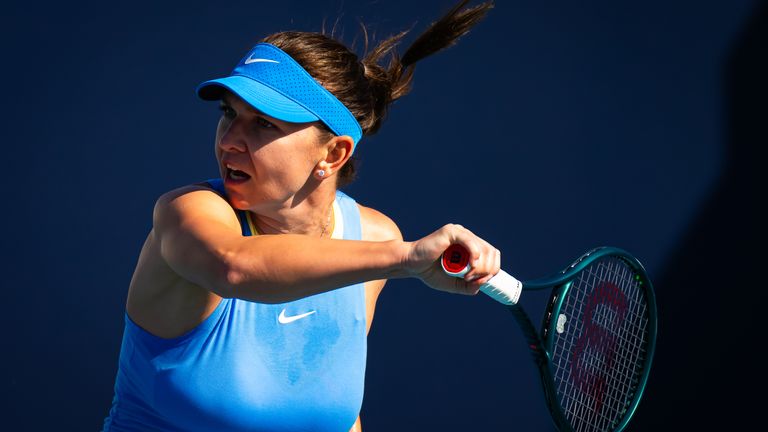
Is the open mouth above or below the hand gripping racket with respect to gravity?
above

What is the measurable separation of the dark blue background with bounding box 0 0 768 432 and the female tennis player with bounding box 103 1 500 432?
5.30ft

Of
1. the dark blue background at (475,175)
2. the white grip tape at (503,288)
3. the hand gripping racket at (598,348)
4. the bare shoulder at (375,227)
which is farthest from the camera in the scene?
the dark blue background at (475,175)

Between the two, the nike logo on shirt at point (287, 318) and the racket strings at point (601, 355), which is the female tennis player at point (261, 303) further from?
the racket strings at point (601, 355)

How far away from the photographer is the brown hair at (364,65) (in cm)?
183

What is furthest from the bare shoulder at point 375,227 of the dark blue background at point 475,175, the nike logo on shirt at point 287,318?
the dark blue background at point 475,175

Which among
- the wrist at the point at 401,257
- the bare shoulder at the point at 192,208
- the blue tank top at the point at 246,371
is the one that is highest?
the bare shoulder at the point at 192,208

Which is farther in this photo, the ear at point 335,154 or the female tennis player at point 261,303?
the ear at point 335,154

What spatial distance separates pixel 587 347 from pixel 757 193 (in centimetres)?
183

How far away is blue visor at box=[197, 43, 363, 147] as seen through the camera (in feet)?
5.56

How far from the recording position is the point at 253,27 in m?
3.56

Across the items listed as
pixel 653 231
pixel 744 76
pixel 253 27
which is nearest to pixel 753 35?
pixel 744 76

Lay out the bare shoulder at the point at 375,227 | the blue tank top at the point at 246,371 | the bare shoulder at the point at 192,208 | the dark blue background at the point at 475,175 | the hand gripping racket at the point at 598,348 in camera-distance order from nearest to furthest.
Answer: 1. the bare shoulder at the point at 192,208
2. the blue tank top at the point at 246,371
3. the hand gripping racket at the point at 598,348
4. the bare shoulder at the point at 375,227
5. the dark blue background at the point at 475,175

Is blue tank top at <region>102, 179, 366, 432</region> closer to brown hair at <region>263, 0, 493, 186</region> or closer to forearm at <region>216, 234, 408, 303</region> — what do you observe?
brown hair at <region>263, 0, 493, 186</region>

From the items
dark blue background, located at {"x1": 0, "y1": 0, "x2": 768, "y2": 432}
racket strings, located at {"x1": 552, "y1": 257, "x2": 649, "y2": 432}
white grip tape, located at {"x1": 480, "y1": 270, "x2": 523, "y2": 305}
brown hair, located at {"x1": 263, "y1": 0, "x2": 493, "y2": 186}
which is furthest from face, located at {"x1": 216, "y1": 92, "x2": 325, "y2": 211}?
dark blue background, located at {"x1": 0, "y1": 0, "x2": 768, "y2": 432}
